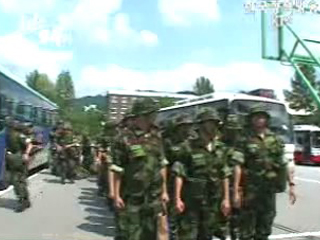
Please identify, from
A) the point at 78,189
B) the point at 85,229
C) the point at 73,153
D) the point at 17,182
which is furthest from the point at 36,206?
the point at 73,153

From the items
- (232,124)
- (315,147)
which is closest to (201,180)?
(232,124)

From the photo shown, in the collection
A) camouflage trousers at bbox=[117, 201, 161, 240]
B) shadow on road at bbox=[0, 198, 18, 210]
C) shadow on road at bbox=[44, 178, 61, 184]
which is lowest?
shadow on road at bbox=[0, 198, 18, 210]

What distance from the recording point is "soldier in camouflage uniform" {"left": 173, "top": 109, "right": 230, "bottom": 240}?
21.5ft

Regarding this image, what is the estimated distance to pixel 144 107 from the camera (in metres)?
6.01

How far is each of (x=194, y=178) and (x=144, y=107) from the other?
1003mm

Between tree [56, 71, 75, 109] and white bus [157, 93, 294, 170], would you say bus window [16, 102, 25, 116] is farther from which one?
tree [56, 71, 75, 109]

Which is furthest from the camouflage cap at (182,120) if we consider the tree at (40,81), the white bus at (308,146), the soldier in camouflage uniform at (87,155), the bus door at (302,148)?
the tree at (40,81)

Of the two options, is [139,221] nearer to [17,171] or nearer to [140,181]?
[140,181]

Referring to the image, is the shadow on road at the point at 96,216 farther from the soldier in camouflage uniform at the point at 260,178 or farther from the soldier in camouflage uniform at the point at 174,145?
the soldier in camouflage uniform at the point at 260,178

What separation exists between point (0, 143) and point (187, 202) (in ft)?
26.7

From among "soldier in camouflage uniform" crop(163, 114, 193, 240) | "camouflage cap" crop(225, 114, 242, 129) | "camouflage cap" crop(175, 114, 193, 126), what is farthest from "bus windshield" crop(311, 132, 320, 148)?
"camouflage cap" crop(175, 114, 193, 126)

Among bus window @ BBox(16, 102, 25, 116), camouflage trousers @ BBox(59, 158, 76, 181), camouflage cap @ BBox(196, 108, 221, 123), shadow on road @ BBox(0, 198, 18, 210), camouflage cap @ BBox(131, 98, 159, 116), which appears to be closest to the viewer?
camouflage cap @ BBox(131, 98, 159, 116)

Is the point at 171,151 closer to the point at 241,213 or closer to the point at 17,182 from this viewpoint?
the point at 241,213

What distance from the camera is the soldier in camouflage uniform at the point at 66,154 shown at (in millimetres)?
18891
